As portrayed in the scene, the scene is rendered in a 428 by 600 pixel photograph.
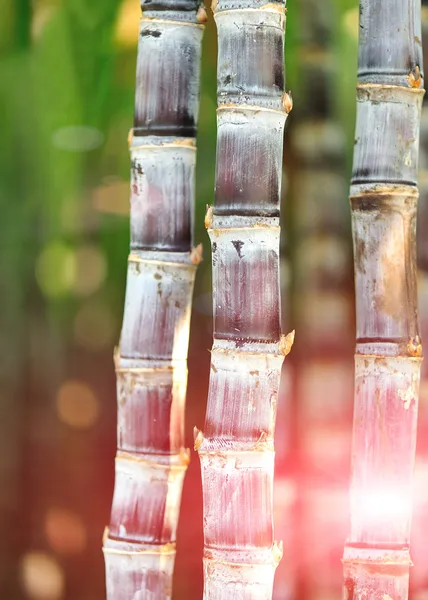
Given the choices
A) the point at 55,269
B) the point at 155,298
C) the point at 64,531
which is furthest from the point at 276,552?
the point at 55,269

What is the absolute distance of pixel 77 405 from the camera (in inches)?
136

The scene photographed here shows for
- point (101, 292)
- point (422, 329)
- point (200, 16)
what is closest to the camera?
point (200, 16)

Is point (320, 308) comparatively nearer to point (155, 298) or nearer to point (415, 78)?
point (155, 298)

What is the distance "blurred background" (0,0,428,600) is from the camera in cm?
323

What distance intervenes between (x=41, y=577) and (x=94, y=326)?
3.17 ft

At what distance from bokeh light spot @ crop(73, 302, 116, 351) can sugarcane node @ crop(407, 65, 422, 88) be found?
1.36 m

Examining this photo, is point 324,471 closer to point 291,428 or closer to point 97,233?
point 291,428

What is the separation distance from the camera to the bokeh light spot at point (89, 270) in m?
3.41

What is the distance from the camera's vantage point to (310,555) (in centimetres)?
324

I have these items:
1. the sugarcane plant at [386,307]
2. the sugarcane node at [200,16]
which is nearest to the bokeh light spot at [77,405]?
the sugarcane plant at [386,307]

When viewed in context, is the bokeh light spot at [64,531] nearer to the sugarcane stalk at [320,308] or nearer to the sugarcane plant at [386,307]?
the sugarcane stalk at [320,308]

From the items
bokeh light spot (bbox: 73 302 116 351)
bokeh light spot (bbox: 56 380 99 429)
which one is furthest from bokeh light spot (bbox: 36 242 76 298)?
bokeh light spot (bbox: 56 380 99 429)

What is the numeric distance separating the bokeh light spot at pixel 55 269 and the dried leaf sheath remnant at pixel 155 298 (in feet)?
1.85

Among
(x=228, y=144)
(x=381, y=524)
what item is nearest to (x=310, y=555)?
(x=381, y=524)
